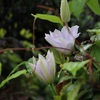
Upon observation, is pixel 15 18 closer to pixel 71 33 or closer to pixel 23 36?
pixel 23 36

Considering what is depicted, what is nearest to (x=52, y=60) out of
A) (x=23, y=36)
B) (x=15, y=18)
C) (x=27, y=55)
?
(x=27, y=55)

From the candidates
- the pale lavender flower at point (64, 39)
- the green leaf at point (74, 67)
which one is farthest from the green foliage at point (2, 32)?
the green leaf at point (74, 67)

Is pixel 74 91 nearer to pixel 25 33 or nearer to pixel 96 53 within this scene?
pixel 96 53

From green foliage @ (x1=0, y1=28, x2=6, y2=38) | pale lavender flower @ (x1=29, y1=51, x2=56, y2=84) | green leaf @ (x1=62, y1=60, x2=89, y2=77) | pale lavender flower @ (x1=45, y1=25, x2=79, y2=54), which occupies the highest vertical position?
pale lavender flower @ (x1=45, y1=25, x2=79, y2=54)

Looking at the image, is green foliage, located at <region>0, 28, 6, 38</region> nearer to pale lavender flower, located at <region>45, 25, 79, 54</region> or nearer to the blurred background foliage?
the blurred background foliage

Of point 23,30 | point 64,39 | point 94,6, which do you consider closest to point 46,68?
point 64,39

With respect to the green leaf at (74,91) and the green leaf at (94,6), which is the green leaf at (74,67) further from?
the green leaf at (94,6)

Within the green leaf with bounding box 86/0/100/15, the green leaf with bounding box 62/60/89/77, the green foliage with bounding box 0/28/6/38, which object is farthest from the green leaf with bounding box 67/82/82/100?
the green foliage with bounding box 0/28/6/38

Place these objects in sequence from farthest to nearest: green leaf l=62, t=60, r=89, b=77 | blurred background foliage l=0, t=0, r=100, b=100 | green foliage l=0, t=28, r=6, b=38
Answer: green foliage l=0, t=28, r=6, b=38, blurred background foliage l=0, t=0, r=100, b=100, green leaf l=62, t=60, r=89, b=77

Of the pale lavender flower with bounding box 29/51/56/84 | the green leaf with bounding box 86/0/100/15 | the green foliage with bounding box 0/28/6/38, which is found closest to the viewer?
the pale lavender flower with bounding box 29/51/56/84
